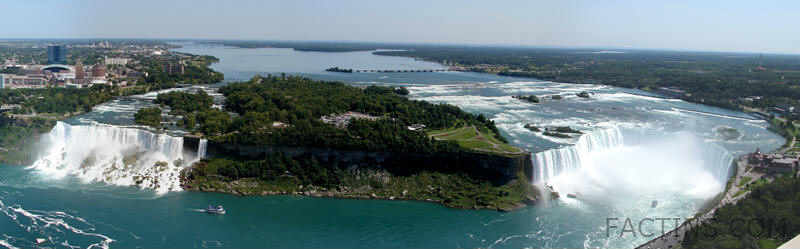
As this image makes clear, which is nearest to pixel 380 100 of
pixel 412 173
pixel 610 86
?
pixel 412 173

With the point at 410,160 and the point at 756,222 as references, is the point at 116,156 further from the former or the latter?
the point at 756,222

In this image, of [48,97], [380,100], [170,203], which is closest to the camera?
[170,203]

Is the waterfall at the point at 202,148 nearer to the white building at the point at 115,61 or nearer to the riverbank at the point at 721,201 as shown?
the riverbank at the point at 721,201

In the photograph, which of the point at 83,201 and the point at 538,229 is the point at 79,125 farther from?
the point at 538,229

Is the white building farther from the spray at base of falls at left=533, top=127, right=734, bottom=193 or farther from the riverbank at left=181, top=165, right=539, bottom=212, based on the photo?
the spray at base of falls at left=533, top=127, right=734, bottom=193

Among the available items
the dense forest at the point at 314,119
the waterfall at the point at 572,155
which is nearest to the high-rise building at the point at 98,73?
the dense forest at the point at 314,119

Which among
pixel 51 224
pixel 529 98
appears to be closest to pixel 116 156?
pixel 51 224

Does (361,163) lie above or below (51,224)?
above
